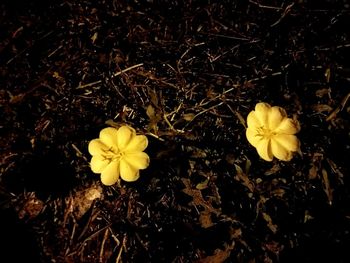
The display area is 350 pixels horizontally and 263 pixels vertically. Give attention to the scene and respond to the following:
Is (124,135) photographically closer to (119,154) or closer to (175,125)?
(119,154)

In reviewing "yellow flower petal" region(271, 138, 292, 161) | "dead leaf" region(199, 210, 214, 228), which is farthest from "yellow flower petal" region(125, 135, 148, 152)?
"yellow flower petal" region(271, 138, 292, 161)

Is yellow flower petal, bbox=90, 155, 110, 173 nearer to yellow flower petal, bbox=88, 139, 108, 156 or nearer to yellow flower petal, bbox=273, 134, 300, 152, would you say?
yellow flower petal, bbox=88, 139, 108, 156

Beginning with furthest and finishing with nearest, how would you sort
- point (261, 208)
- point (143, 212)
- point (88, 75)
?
point (88, 75)
point (143, 212)
point (261, 208)

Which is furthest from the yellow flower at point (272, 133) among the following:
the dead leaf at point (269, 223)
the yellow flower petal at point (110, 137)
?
the yellow flower petal at point (110, 137)

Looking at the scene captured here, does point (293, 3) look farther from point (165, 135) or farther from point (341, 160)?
point (165, 135)

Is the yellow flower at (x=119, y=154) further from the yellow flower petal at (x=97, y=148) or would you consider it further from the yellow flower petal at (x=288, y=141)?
the yellow flower petal at (x=288, y=141)

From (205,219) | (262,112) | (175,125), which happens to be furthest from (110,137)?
(262,112)

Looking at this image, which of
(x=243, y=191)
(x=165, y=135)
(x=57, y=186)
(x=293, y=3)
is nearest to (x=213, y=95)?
(x=165, y=135)
